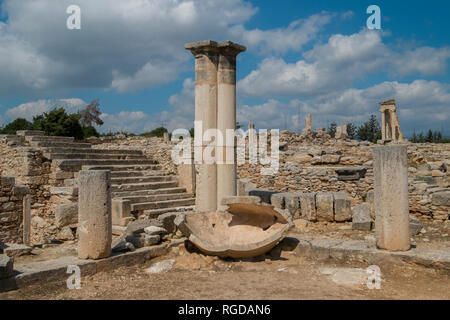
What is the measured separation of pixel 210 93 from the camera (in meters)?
7.48

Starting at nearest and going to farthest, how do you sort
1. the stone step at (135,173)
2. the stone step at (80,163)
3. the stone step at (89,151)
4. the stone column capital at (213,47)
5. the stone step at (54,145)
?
1. the stone column capital at (213,47)
2. the stone step at (80,163)
3. the stone step at (89,151)
4. the stone step at (54,145)
5. the stone step at (135,173)

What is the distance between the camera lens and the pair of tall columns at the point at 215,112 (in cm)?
746

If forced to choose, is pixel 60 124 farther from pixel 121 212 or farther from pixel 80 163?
pixel 121 212

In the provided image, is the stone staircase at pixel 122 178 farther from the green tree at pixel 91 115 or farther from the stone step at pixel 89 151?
the green tree at pixel 91 115

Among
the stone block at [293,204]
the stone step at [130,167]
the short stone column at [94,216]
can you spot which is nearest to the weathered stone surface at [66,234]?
the stone step at [130,167]

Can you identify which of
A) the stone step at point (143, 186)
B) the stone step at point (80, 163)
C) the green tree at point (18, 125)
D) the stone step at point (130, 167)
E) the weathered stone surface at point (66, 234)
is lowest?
the weathered stone surface at point (66, 234)

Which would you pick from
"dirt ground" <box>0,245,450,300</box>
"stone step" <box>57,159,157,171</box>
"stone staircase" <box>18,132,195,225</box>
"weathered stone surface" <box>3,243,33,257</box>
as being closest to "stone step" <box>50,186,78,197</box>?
"stone staircase" <box>18,132,195,225</box>

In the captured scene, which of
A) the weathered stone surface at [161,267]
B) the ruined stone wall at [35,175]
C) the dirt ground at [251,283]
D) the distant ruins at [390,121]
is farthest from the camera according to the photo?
the distant ruins at [390,121]

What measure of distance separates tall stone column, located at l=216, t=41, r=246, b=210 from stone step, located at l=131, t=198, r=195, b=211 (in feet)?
12.9

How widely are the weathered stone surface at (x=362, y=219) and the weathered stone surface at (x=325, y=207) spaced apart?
0.52 metres

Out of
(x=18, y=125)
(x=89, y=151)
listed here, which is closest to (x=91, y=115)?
(x=18, y=125)

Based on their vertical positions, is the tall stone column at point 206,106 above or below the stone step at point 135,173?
above
